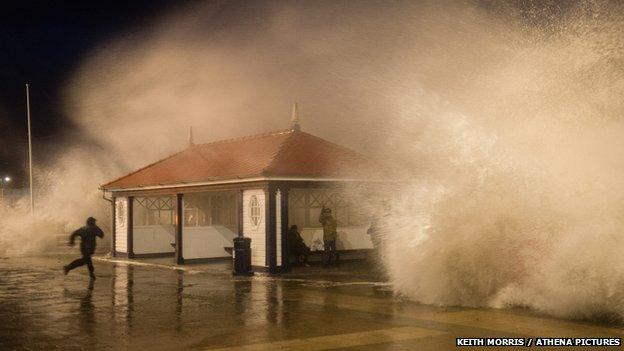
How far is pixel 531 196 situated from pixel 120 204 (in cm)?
1956

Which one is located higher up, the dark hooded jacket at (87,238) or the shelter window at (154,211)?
the shelter window at (154,211)

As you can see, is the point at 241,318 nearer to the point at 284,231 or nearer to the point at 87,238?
the point at 87,238

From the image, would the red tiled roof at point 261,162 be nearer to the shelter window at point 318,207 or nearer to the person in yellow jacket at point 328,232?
the person in yellow jacket at point 328,232

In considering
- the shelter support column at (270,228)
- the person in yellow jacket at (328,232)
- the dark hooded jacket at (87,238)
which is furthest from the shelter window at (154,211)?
the dark hooded jacket at (87,238)

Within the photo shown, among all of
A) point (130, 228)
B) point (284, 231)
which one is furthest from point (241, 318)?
point (130, 228)

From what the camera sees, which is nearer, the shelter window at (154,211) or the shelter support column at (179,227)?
the shelter support column at (179,227)

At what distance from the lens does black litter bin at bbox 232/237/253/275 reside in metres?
19.7

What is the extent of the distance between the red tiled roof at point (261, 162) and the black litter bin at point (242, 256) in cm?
201

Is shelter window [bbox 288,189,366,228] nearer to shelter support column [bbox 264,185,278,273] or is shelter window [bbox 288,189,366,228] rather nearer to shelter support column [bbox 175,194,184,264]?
shelter support column [bbox 175,194,184,264]

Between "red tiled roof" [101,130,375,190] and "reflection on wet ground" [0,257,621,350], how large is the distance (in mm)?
4185

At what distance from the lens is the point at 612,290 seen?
1038cm

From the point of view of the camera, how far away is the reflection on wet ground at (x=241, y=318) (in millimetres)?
9359

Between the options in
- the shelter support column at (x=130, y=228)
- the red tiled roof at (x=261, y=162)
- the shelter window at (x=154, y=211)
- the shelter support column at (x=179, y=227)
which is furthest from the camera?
the shelter window at (x=154, y=211)

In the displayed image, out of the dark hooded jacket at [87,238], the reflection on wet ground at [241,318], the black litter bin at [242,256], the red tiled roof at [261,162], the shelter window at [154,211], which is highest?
the red tiled roof at [261,162]
